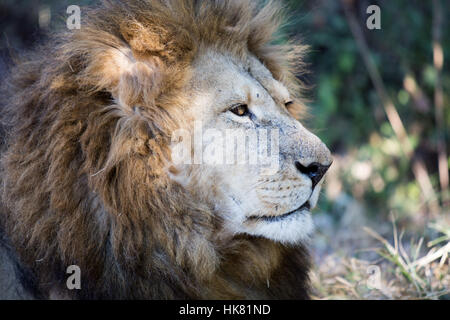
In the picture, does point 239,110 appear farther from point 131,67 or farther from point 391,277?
point 391,277

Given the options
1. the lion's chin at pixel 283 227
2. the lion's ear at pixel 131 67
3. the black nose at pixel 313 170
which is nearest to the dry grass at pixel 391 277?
the lion's chin at pixel 283 227

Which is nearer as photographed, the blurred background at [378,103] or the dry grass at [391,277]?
the dry grass at [391,277]

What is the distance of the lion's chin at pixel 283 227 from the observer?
8.93 feet

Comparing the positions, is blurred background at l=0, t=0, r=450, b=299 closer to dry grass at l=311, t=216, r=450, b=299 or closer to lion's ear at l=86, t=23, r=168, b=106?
dry grass at l=311, t=216, r=450, b=299

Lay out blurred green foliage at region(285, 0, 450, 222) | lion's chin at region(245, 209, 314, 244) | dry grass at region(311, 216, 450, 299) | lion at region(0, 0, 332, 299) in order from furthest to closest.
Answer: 1. blurred green foliage at region(285, 0, 450, 222)
2. dry grass at region(311, 216, 450, 299)
3. lion's chin at region(245, 209, 314, 244)
4. lion at region(0, 0, 332, 299)

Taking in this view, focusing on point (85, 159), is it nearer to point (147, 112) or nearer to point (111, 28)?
point (147, 112)

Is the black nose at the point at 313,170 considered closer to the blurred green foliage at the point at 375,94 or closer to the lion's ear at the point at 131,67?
the lion's ear at the point at 131,67

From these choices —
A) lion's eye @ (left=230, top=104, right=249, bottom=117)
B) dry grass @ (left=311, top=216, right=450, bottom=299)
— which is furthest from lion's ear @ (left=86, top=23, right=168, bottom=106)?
dry grass @ (left=311, top=216, right=450, bottom=299)

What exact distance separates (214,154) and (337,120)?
4843 mm

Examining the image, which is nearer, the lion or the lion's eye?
the lion

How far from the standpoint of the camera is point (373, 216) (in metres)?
6.02

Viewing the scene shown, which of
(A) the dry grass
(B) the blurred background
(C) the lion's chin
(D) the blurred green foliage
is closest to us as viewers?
(C) the lion's chin

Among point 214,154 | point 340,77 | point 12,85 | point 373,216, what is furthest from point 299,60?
point 340,77

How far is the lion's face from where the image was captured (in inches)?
104
